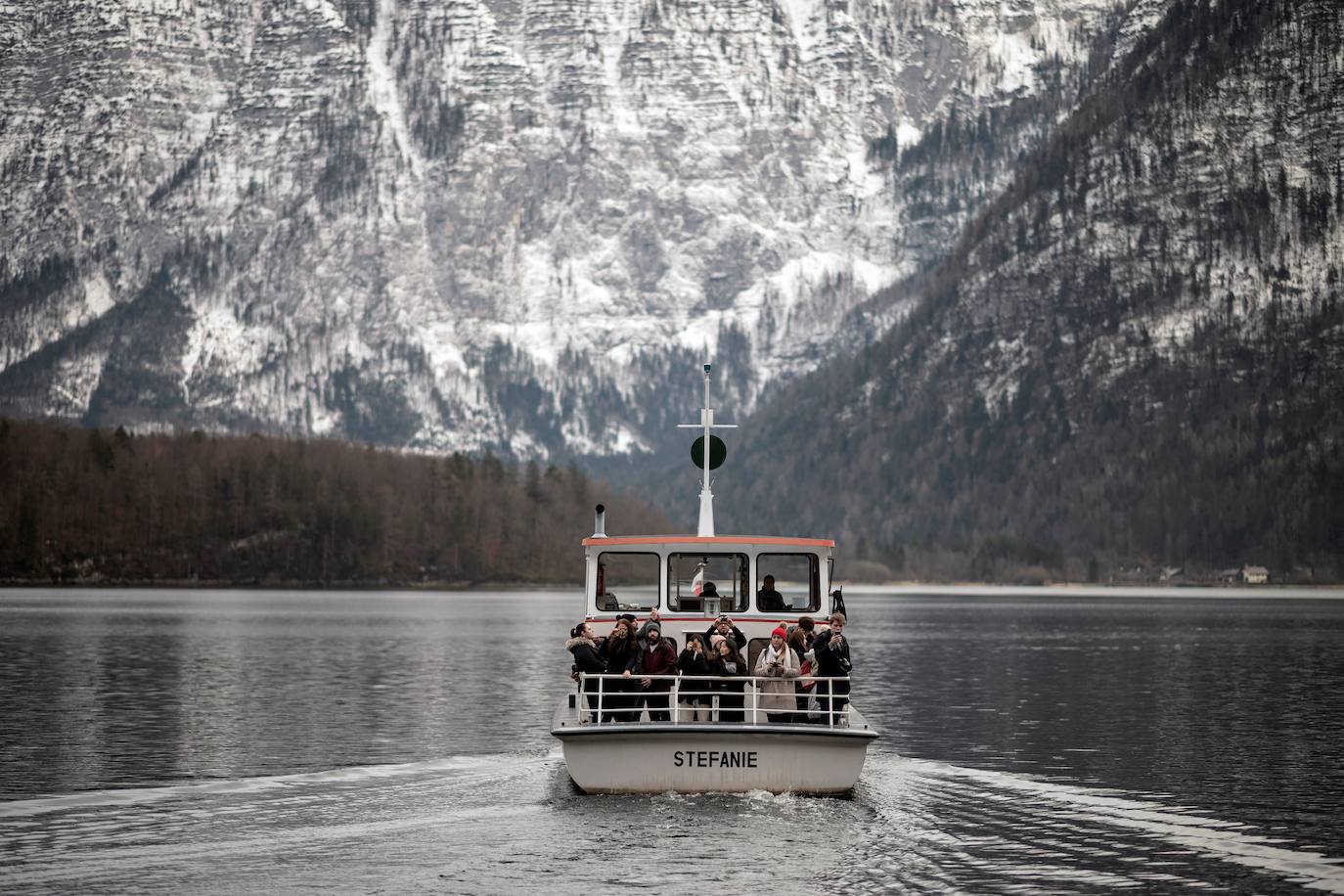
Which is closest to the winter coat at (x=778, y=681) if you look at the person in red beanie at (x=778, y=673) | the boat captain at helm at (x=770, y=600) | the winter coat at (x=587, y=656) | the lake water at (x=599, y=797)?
the person in red beanie at (x=778, y=673)

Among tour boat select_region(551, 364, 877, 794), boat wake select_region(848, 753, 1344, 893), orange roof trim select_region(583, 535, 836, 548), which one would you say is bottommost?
boat wake select_region(848, 753, 1344, 893)

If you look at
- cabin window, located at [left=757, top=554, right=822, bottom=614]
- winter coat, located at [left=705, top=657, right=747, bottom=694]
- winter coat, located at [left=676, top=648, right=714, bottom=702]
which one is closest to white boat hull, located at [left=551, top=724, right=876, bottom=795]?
winter coat, located at [left=705, top=657, right=747, bottom=694]

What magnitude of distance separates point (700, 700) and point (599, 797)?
373 centimetres

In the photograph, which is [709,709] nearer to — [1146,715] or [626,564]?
[626,564]

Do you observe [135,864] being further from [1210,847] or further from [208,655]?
[208,655]

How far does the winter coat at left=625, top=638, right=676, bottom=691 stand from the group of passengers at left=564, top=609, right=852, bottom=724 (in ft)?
0.08

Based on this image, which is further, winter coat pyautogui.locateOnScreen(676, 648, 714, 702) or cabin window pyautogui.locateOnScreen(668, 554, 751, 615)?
cabin window pyautogui.locateOnScreen(668, 554, 751, 615)

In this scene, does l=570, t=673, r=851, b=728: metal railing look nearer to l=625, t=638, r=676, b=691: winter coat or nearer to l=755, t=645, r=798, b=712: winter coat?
l=755, t=645, r=798, b=712: winter coat

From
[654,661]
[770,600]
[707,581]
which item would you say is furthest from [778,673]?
[707,581]

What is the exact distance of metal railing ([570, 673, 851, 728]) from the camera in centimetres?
4952

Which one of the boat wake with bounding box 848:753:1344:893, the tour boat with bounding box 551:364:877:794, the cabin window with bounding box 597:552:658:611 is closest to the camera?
the boat wake with bounding box 848:753:1344:893

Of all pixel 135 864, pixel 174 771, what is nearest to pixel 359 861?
pixel 135 864

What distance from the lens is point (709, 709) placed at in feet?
162

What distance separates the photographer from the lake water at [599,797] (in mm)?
43906
